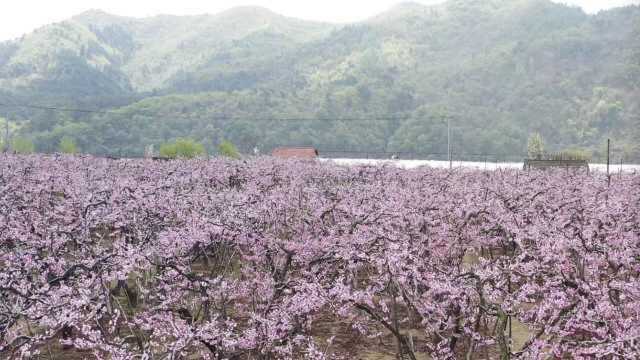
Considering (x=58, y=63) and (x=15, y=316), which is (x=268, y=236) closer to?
(x=15, y=316)

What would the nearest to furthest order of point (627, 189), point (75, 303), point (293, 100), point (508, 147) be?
point (75, 303) < point (627, 189) < point (508, 147) < point (293, 100)

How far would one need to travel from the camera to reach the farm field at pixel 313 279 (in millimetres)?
6359

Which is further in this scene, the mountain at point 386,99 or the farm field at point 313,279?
the mountain at point 386,99

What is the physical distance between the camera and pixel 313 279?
7660 millimetres

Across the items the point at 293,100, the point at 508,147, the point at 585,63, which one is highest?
the point at 585,63

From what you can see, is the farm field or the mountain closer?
the farm field

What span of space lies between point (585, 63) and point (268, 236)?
159m

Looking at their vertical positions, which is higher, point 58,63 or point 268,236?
point 58,63

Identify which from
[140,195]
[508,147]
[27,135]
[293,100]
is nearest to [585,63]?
[508,147]

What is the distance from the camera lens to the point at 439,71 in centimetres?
16825

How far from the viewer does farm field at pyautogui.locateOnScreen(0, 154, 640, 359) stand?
20.9ft

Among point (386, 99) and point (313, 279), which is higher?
point (386, 99)

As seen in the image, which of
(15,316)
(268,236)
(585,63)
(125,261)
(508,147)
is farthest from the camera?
(585,63)

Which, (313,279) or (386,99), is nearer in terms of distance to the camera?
(313,279)
